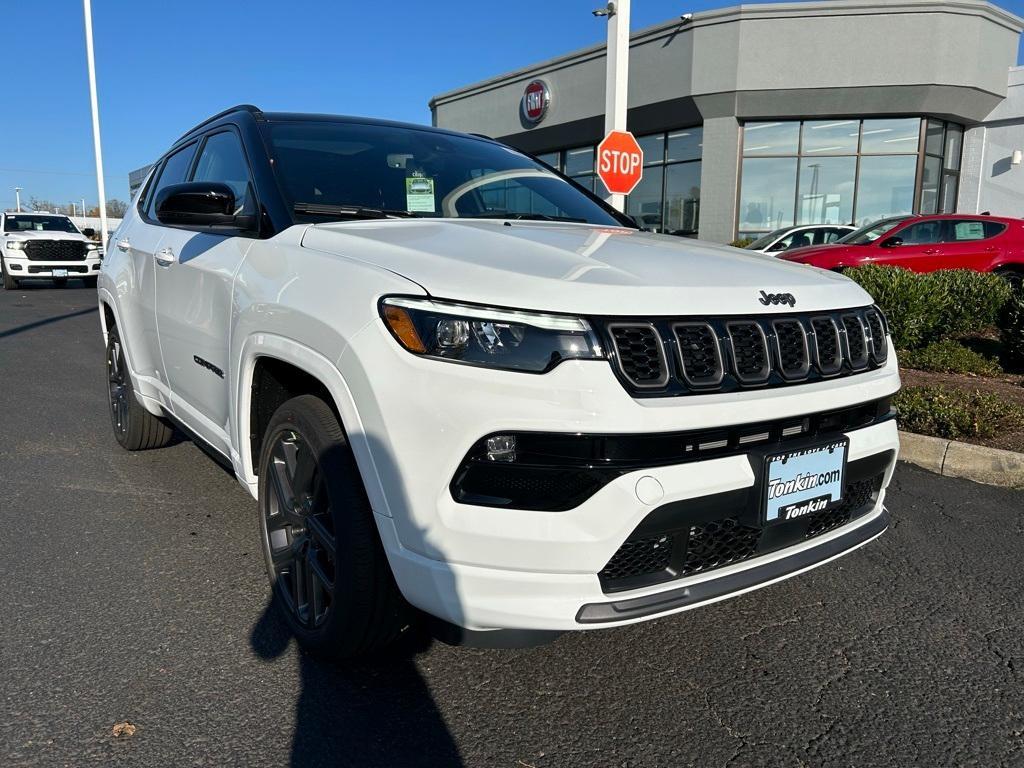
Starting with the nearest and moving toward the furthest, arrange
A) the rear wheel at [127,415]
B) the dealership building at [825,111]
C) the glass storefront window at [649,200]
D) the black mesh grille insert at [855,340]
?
1. the black mesh grille insert at [855,340]
2. the rear wheel at [127,415]
3. the dealership building at [825,111]
4. the glass storefront window at [649,200]

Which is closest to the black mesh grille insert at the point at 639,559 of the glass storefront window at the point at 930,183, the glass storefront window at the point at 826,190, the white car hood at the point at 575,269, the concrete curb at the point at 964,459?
the white car hood at the point at 575,269

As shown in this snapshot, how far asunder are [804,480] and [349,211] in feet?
5.82

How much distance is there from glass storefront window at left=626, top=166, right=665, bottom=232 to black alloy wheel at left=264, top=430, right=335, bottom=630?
20195 millimetres

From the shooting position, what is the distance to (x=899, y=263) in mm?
11672

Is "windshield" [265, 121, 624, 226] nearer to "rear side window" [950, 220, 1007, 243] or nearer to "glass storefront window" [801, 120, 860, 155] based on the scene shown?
"rear side window" [950, 220, 1007, 243]

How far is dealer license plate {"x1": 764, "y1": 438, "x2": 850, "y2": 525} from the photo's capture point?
209 centimetres

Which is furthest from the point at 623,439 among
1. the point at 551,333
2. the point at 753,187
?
the point at 753,187

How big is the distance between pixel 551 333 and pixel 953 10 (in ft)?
67.3

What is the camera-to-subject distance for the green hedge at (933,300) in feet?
24.2

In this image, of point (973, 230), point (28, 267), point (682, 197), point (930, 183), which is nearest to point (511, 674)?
point (973, 230)

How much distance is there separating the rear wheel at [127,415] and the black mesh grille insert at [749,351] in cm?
352

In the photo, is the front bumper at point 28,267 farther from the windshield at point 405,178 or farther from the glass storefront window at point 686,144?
the windshield at point 405,178

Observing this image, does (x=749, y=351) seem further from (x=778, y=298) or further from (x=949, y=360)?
(x=949, y=360)

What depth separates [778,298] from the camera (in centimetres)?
224
